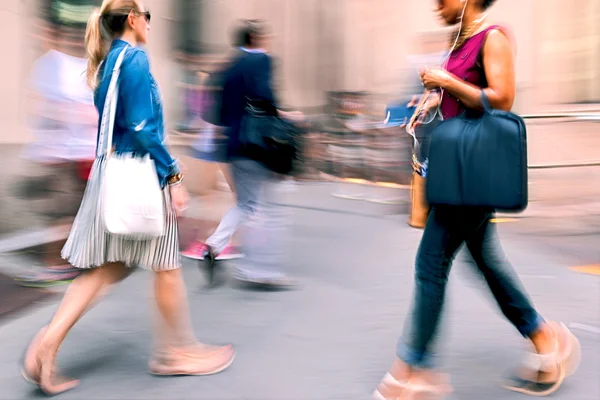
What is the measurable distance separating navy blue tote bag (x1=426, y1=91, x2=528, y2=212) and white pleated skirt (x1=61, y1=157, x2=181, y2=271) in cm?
130

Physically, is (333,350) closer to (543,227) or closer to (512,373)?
(512,373)

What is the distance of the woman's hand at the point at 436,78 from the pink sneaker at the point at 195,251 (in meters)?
3.06

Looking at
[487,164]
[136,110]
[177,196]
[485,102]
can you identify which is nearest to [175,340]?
[177,196]

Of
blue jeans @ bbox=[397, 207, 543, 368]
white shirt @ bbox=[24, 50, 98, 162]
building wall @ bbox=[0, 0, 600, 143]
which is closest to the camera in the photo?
blue jeans @ bbox=[397, 207, 543, 368]

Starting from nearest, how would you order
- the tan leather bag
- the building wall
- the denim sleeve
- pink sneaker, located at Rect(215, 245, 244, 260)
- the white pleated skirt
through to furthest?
the denim sleeve → the white pleated skirt → pink sneaker, located at Rect(215, 245, 244, 260) → the tan leather bag → the building wall

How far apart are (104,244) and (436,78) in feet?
5.48

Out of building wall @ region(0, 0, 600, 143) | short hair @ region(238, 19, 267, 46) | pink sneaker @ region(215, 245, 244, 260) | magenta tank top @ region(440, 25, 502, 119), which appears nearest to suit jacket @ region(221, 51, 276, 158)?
short hair @ region(238, 19, 267, 46)

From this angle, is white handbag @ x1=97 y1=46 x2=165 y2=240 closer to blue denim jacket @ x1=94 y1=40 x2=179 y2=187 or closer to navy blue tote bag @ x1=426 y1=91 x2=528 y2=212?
blue denim jacket @ x1=94 y1=40 x2=179 y2=187

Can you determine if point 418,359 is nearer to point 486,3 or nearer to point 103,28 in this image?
point 486,3

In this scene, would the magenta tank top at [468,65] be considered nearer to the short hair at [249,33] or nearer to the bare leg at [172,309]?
the bare leg at [172,309]

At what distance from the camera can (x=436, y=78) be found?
3.41 meters

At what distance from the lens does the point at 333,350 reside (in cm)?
441

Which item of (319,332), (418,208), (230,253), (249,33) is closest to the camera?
(319,332)

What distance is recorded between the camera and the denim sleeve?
3.67 metres
